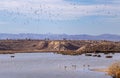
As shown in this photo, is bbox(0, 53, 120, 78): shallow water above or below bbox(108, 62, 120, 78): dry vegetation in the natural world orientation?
below

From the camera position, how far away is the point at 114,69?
56.3 metres

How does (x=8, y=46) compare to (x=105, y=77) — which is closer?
(x=105, y=77)

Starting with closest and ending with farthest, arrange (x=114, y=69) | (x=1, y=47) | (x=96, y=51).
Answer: (x=114, y=69) < (x=96, y=51) < (x=1, y=47)

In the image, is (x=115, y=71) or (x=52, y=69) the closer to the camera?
(x=115, y=71)

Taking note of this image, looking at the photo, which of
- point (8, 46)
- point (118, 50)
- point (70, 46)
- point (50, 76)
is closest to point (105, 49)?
point (118, 50)

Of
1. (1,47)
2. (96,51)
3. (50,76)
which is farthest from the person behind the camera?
(1,47)

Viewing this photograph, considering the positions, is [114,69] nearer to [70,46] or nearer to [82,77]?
[82,77]

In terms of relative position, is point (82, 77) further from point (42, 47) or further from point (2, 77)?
point (42, 47)

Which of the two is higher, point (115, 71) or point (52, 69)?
point (115, 71)

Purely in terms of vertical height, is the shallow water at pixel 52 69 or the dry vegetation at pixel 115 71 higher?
the dry vegetation at pixel 115 71

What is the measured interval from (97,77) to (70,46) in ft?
442

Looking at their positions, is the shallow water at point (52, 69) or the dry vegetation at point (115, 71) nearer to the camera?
the dry vegetation at point (115, 71)

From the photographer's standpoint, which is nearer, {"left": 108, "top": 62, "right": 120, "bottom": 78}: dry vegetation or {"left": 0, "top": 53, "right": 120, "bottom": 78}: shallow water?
{"left": 108, "top": 62, "right": 120, "bottom": 78}: dry vegetation

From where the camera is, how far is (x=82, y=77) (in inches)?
2282
